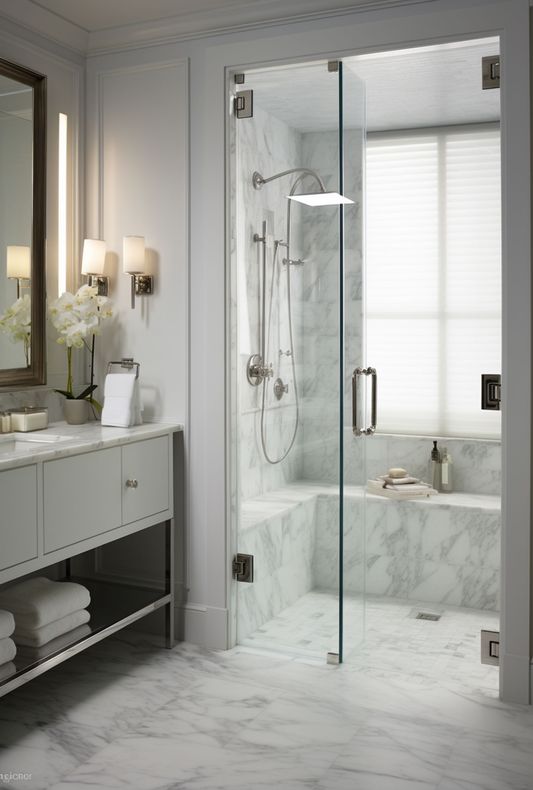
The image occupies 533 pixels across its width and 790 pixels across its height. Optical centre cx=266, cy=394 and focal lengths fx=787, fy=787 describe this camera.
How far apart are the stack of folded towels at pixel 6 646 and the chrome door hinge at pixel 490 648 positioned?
1635 mm

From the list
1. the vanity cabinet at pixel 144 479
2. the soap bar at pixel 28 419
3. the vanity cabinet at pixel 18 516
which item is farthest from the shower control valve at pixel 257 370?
the vanity cabinet at pixel 18 516

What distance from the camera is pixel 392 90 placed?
3836mm

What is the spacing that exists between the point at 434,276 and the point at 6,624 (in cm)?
300

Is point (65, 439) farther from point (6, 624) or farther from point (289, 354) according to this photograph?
point (289, 354)

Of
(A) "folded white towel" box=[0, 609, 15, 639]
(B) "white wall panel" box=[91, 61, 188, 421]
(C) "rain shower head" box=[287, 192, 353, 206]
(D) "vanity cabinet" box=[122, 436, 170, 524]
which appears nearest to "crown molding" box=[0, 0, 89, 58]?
(B) "white wall panel" box=[91, 61, 188, 421]

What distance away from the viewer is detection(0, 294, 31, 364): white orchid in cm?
300

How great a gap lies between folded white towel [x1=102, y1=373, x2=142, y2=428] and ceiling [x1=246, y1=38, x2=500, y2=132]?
1.18m

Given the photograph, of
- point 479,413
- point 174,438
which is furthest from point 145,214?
point 479,413

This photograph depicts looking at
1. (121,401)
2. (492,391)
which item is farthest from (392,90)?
(121,401)

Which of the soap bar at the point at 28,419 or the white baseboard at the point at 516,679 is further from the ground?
the soap bar at the point at 28,419

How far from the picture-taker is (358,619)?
3.15 meters

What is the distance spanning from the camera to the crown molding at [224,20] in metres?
2.88

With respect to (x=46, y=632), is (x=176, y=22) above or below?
above

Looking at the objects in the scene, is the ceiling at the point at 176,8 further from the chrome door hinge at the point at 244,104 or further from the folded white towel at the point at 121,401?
the folded white towel at the point at 121,401
